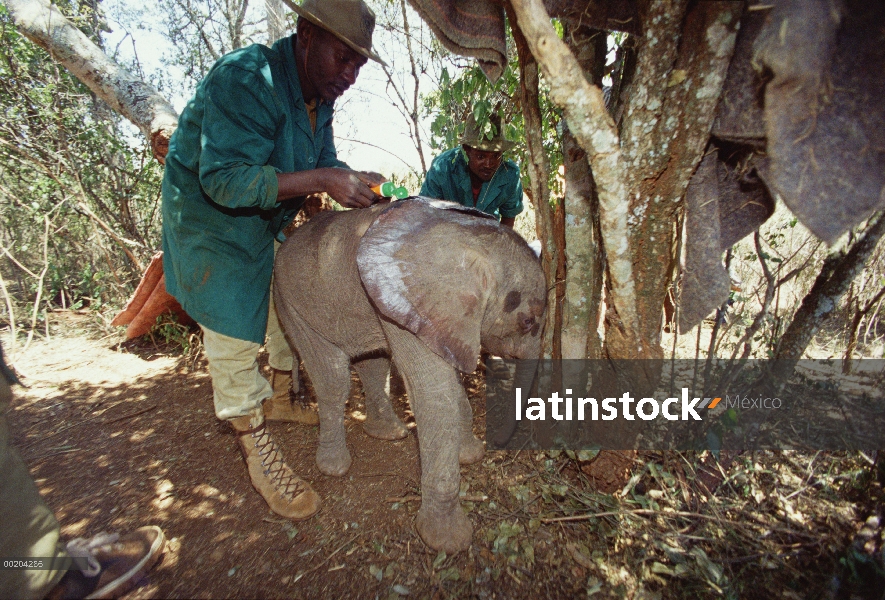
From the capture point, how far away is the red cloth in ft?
13.1

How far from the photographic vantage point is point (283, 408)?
3.50 m

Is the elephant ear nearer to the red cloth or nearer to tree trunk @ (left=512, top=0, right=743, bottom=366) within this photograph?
tree trunk @ (left=512, top=0, right=743, bottom=366)

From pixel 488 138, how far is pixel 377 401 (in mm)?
2435

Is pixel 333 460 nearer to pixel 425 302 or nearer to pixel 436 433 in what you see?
pixel 436 433

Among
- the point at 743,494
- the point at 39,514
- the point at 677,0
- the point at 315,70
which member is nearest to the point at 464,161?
the point at 315,70

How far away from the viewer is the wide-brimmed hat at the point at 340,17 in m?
Result: 2.24

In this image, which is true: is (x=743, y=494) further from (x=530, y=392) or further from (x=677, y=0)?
(x=677, y=0)

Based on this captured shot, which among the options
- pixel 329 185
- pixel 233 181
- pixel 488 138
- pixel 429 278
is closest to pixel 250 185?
pixel 233 181

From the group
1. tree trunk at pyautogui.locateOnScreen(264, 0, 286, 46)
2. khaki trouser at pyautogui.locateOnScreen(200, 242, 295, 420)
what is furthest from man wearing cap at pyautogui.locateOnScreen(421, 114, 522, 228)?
tree trunk at pyautogui.locateOnScreen(264, 0, 286, 46)

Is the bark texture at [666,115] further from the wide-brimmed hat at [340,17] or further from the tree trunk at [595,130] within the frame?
the wide-brimmed hat at [340,17]

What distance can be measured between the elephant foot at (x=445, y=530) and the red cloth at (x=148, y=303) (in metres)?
3.18

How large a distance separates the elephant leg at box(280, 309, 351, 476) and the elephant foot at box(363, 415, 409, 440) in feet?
1.15

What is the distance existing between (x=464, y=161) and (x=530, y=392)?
2588mm

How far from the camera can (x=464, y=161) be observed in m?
4.39
